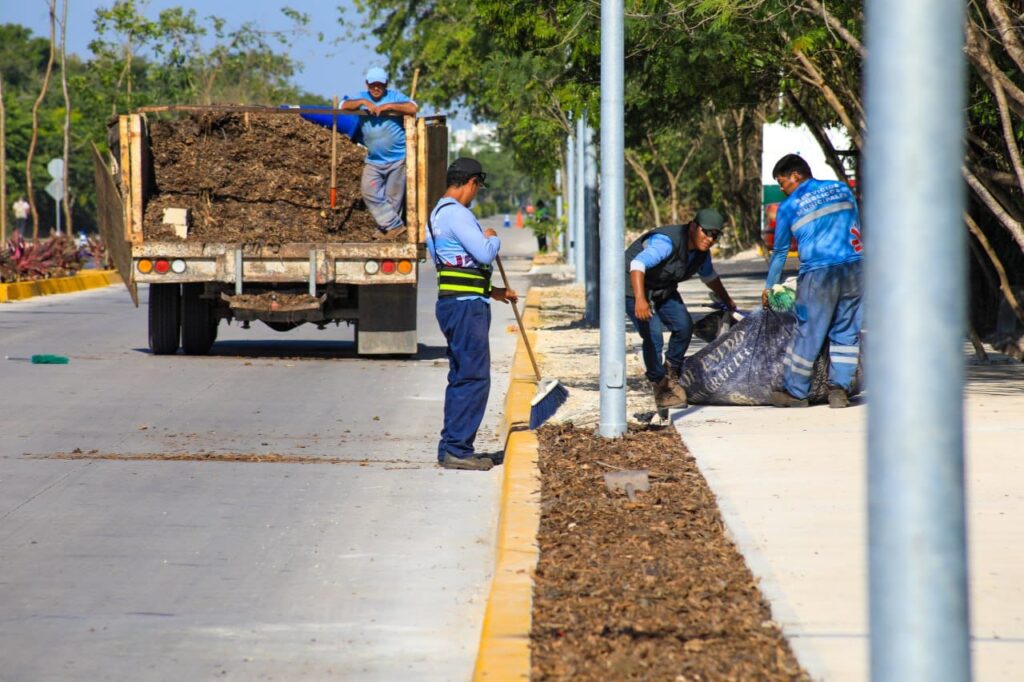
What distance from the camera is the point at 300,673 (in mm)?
5066

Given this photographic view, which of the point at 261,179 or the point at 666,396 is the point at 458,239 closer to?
the point at 666,396

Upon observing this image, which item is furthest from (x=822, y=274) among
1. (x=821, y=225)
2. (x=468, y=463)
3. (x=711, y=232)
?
(x=468, y=463)

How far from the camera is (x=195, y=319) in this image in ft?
50.4

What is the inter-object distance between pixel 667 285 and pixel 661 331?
304 millimetres

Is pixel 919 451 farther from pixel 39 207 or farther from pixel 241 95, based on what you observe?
pixel 39 207

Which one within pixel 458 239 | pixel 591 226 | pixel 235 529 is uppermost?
pixel 591 226

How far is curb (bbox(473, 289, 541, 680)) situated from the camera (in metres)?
4.71

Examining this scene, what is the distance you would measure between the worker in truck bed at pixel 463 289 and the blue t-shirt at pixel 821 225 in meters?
2.26

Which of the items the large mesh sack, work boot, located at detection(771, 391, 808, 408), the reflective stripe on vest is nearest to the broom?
the reflective stripe on vest

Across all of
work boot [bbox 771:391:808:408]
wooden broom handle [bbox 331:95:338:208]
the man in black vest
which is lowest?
work boot [bbox 771:391:808:408]

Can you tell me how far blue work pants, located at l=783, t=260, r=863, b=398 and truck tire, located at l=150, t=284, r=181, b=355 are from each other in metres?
7.09

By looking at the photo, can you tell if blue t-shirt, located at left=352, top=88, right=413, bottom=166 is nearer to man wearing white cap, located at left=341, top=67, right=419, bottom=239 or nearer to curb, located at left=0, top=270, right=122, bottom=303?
man wearing white cap, located at left=341, top=67, right=419, bottom=239

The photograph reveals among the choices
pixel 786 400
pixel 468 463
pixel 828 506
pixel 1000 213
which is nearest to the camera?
pixel 828 506

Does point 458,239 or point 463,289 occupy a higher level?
point 458,239
